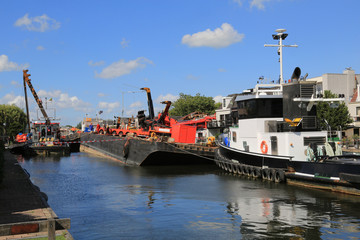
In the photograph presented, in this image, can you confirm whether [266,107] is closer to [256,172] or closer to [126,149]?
[256,172]

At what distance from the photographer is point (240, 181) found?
85.5 ft

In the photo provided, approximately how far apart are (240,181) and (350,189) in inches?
335

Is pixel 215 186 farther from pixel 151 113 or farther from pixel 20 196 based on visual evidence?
pixel 151 113

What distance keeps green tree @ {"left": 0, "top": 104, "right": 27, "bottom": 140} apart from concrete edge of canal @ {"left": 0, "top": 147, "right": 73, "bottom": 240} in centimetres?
7783

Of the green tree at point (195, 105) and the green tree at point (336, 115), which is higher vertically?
the green tree at point (195, 105)

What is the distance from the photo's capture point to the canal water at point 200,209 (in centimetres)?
1341

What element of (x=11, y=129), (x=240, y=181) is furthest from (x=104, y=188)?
(x=11, y=129)

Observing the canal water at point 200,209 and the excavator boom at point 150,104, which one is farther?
the excavator boom at point 150,104

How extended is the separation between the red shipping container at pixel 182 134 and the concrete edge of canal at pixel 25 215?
69.8 ft

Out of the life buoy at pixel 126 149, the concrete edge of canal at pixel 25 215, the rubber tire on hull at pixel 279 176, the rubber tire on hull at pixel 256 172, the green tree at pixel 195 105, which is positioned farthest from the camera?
the green tree at pixel 195 105

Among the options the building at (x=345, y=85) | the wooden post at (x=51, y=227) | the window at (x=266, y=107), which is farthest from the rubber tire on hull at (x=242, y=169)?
the building at (x=345, y=85)

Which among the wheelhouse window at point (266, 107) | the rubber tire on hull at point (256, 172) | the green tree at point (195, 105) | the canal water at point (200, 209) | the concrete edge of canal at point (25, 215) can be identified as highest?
the green tree at point (195, 105)

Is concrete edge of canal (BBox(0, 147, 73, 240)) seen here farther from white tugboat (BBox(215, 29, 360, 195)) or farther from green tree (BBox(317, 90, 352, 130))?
green tree (BBox(317, 90, 352, 130))

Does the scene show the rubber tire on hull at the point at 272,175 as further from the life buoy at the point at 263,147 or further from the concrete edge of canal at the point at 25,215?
the concrete edge of canal at the point at 25,215
